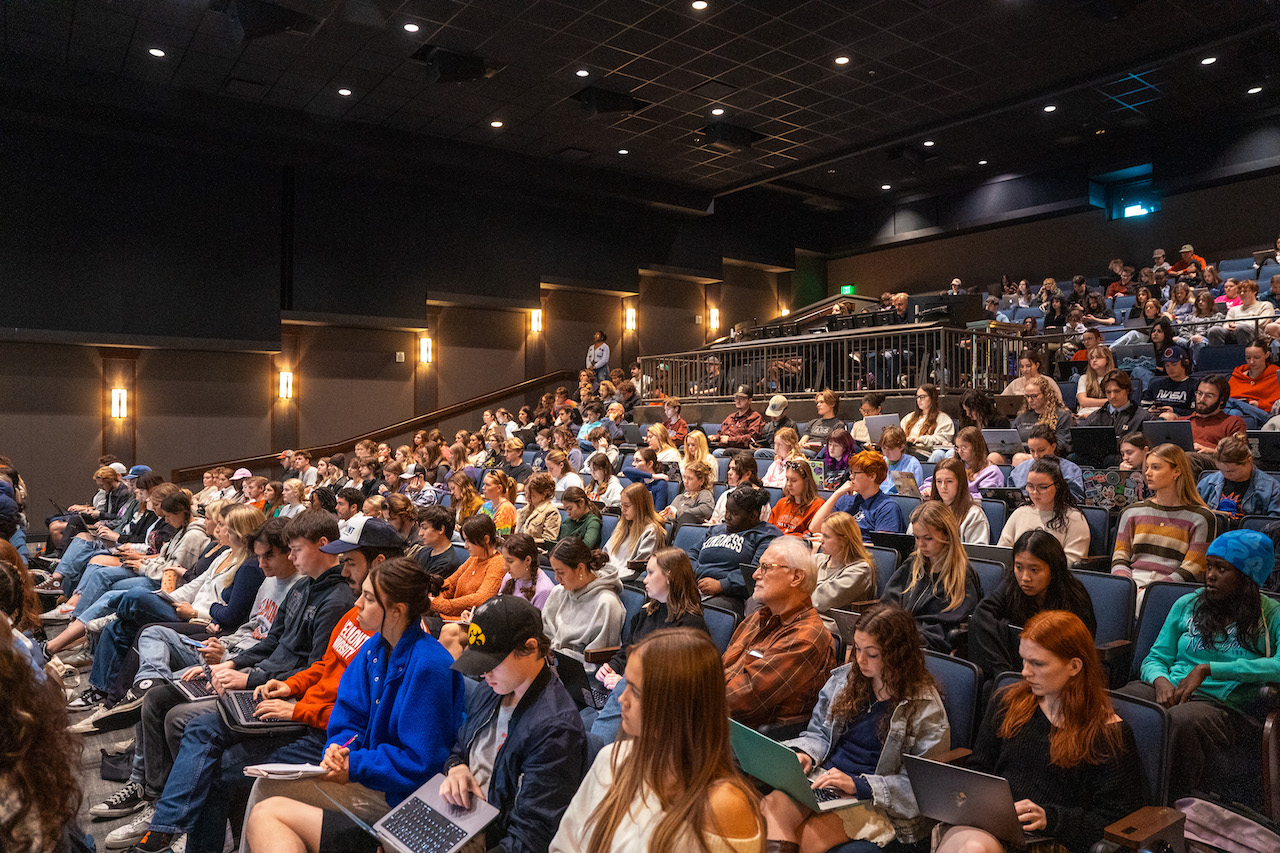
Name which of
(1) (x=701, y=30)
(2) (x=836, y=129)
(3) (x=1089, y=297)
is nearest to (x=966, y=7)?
(1) (x=701, y=30)

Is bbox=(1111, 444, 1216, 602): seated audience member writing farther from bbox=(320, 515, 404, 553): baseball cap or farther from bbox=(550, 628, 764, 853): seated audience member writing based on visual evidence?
bbox=(320, 515, 404, 553): baseball cap

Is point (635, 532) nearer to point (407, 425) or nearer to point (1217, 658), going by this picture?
point (1217, 658)

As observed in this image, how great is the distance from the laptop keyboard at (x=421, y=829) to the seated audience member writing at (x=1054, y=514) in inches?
109

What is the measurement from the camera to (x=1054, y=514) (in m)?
3.71

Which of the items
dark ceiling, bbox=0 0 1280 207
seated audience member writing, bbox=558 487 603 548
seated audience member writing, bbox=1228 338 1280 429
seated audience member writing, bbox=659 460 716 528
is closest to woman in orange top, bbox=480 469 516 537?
seated audience member writing, bbox=558 487 603 548

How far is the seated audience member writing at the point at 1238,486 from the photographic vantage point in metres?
3.76

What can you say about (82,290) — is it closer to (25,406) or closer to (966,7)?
(25,406)

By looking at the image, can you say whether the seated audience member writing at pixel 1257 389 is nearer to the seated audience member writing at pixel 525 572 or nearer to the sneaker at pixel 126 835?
the seated audience member writing at pixel 525 572

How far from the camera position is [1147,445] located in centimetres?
418

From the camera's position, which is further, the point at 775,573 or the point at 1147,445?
the point at 1147,445

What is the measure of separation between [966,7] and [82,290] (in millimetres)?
10533

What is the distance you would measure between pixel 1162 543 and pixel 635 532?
2.45m

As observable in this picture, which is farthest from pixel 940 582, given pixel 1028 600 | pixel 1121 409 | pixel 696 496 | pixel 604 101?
pixel 604 101

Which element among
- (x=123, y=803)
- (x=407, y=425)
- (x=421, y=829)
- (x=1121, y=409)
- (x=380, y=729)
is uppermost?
(x=1121, y=409)
